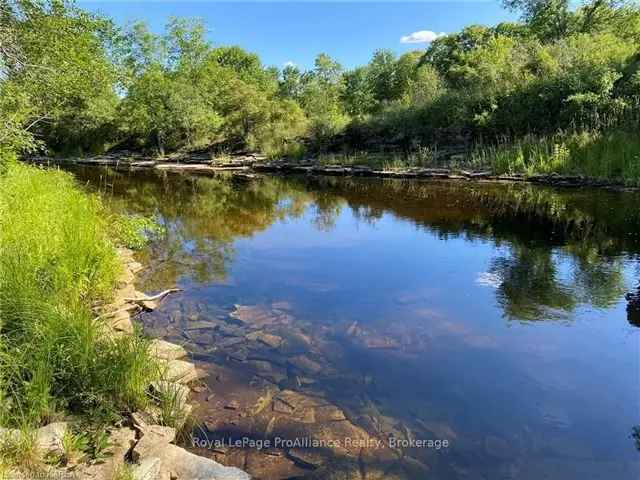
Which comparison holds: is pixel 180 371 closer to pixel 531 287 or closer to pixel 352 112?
pixel 531 287

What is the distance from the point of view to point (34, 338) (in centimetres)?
339

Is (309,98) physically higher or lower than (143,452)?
higher

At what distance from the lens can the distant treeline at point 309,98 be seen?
11422 millimetres

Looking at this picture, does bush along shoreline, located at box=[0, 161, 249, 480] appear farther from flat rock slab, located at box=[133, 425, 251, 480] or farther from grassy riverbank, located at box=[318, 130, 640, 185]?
grassy riverbank, located at box=[318, 130, 640, 185]

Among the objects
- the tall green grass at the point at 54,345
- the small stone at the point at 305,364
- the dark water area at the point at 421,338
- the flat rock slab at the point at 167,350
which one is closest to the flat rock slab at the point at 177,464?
the dark water area at the point at 421,338

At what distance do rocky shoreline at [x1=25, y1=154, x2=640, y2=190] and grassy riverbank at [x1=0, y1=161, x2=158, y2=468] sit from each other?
43.5 feet

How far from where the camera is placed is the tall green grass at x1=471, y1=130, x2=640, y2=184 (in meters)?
13.8

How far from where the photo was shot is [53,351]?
3357 millimetres

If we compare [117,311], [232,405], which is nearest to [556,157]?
[117,311]

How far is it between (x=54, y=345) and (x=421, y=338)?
10.8ft

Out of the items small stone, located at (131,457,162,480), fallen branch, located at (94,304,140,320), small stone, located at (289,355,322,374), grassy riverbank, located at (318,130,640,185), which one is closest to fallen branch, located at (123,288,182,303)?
fallen branch, located at (94,304,140,320)

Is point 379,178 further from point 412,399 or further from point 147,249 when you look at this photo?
point 412,399

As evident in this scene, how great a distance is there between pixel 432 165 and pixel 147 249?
44.7 ft

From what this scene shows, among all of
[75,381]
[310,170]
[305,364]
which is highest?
[310,170]
